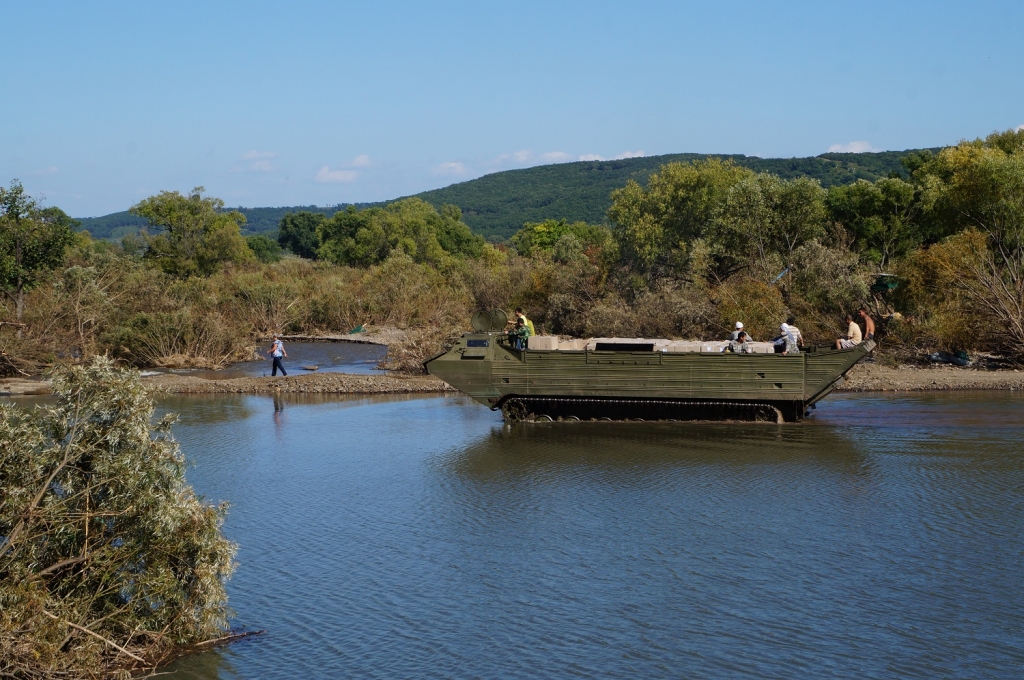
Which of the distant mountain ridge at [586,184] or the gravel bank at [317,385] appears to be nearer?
the gravel bank at [317,385]

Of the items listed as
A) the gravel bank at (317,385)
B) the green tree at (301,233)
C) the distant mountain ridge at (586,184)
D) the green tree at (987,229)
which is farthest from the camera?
the distant mountain ridge at (586,184)

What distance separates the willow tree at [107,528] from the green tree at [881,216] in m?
32.9

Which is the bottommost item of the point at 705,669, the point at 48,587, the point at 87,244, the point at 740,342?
the point at 705,669

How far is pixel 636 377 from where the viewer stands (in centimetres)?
2262

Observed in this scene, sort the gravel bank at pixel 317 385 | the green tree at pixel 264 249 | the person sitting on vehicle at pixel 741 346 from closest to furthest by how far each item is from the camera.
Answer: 1. the person sitting on vehicle at pixel 741 346
2. the gravel bank at pixel 317 385
3. the green tree at pixel 264 249

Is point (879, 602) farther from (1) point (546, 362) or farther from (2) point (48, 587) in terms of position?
(1) point (546, 362)

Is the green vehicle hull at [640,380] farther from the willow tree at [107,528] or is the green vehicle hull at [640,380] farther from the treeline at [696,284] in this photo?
the willow tree at [107,528]

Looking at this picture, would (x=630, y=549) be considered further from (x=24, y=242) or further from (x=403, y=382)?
(x=24, y=242)

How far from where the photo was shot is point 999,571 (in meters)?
12.8

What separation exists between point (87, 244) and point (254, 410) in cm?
4142

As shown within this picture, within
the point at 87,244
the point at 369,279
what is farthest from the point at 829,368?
the point at 87,244

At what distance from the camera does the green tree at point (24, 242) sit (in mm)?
37469

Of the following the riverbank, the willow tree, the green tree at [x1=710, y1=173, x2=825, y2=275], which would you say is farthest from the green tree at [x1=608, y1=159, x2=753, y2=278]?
the willow tree

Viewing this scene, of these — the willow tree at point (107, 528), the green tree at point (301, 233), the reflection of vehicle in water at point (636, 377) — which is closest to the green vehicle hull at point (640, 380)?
the reflection of vehicle in water at point (636, 377)
